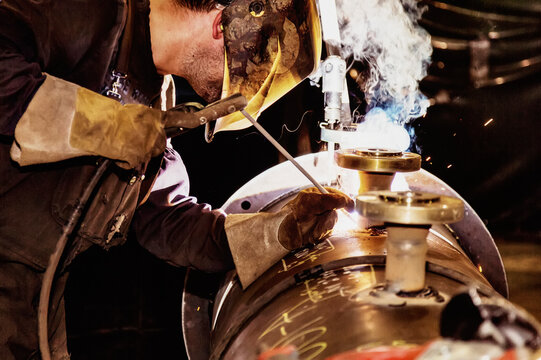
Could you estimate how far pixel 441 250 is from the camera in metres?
1.86

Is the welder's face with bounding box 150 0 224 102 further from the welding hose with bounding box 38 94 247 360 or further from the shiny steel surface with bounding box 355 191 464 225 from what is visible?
the shiny steel surface with bounding box 355 191 464 225

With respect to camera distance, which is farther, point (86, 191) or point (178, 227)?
point (178, 227)

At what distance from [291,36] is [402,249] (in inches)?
50.9

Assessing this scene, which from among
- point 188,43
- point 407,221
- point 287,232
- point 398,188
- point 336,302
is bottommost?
point 336,302

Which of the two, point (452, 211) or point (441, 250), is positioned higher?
point (441, 250)

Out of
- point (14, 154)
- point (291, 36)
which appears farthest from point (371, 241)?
point (14, 154)

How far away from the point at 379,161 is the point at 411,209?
0.64 meters

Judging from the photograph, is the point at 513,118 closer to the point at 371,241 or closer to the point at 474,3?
the point at 474,3

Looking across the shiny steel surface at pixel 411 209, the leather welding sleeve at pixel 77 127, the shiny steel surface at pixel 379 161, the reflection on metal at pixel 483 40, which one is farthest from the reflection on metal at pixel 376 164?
the reflection on metal at pixel 483 40

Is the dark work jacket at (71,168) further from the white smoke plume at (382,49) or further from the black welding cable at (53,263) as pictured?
the white smoke plume at (382,49)

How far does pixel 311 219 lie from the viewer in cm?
206

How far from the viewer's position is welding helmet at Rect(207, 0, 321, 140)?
230 centimetres

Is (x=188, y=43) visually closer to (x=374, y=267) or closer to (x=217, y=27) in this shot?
(x=217, y=27)

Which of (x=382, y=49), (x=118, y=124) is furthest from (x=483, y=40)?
(x=118, y=124)
